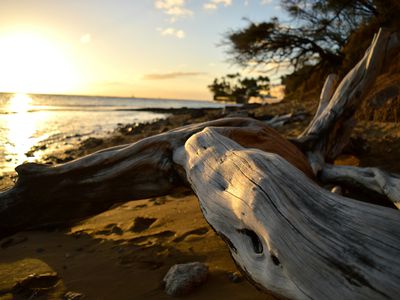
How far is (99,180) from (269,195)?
1.69 meters

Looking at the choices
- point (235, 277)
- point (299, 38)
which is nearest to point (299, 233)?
point (235, 277)

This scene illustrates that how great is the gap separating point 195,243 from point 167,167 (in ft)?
2.04

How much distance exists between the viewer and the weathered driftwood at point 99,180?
2.59 meters

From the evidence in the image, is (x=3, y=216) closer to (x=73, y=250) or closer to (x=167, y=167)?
(x=73, y=250)

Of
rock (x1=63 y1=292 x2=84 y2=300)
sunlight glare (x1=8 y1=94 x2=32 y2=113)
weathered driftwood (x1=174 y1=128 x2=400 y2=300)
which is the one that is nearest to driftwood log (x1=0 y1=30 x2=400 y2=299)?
weathered driftwood (x1=174 y1=128 x2=400 y2=300)

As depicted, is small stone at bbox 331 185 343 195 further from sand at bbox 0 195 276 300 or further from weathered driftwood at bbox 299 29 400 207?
sand at bbox 0 195 276 300

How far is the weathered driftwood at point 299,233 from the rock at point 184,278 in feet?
1.19

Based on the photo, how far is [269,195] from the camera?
1424 mm

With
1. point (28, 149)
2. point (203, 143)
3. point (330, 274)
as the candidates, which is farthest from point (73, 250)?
point (28, 149)

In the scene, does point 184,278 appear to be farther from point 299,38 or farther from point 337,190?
point 299,38

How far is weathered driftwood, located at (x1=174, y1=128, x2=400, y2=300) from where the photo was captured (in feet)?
3.51

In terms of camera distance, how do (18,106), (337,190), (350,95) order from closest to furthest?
(337,190)
(350,95)
(18,106)

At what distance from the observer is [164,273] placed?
6.64 ft

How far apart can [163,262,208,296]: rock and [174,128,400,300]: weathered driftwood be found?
0.36m
